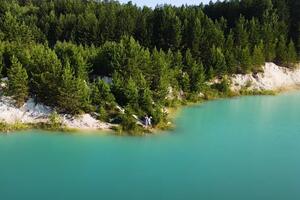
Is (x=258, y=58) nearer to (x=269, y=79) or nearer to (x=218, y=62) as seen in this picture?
(x=269, y=79)

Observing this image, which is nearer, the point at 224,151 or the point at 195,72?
the point at 224,151

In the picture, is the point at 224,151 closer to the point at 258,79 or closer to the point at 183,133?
the point at 183,133

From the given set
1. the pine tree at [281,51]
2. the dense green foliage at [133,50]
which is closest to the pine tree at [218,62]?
the dense green foliage at [133,50]

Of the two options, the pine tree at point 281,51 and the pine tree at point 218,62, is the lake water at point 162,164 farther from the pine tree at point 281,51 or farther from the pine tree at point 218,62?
the pine tree at point 281,51

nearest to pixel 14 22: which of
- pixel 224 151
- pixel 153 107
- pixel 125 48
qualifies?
pixel 125 48

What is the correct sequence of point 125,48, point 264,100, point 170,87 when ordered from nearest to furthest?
point 125,48
point 170,87
point 264,100

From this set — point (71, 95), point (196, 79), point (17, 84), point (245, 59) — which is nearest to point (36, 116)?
point (17, 84)
